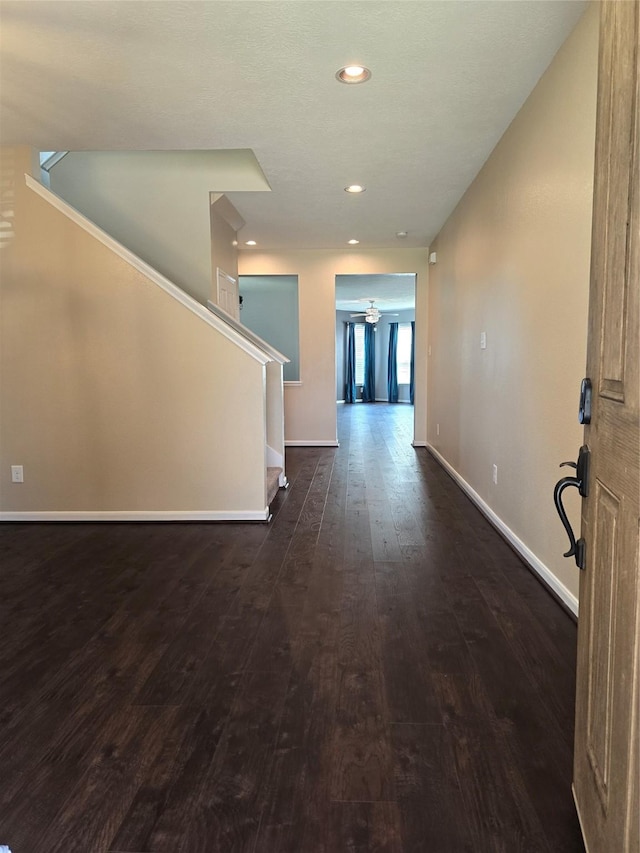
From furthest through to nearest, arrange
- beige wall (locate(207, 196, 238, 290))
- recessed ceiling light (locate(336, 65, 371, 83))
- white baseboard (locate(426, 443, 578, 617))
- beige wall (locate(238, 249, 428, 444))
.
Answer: beige wall (locate(238, 249, 428, 444)), beige wall (locate(207, 196, 238, 290)), recessed ceiling light (locate(336, 65, 371, 83)), white baseboard (locate(426, 443, 578, 617))

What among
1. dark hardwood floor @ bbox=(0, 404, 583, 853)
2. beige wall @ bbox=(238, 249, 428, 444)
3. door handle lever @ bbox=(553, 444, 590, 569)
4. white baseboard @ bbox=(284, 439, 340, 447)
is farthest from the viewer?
white baseboard @ bbox=(284, 439, 340, 447)

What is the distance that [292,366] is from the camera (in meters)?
8.72

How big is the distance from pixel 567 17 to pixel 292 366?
264 inches

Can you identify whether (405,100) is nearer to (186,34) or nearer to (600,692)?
(186,34)

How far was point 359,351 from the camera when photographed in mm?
14844

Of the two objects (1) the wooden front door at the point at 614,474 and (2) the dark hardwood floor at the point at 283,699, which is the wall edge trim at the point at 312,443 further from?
(1) the wooden front door at the point at 614,474

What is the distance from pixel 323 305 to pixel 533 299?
4380mm

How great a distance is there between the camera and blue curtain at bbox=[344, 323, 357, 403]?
578 inches

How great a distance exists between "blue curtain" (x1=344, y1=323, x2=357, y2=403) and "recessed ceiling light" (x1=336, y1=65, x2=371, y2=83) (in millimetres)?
11995

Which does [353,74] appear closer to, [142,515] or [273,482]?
[273,482]

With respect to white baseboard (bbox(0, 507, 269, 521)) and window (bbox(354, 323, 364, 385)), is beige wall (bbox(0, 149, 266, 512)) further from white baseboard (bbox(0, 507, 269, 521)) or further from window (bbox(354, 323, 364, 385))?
window (bbox(354, 323, 364, 385))

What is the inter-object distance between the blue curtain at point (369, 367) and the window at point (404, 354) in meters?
0.72

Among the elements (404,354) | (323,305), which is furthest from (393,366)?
(323,305)

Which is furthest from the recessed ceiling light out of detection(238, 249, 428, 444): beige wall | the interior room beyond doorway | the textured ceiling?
the interior room beyond doorway
